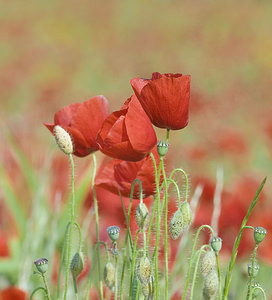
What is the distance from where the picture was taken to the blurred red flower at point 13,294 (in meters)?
0.78

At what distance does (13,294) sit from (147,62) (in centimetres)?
573

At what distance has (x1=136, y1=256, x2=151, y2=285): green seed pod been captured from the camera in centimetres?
50

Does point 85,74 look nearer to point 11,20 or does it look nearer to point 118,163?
point 11,20

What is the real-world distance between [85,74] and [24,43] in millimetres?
1136

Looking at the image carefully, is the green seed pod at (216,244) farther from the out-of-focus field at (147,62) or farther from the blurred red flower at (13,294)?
the out-of-focus field at (147,62)

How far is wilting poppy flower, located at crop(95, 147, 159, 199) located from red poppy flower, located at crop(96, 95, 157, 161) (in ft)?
0.10

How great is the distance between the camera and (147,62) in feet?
21.0

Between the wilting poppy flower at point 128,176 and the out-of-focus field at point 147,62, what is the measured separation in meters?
1.02

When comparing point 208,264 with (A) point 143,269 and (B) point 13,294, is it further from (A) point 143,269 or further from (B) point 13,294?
(B) point 13,294

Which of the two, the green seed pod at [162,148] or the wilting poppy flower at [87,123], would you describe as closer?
the green seed pod at [162,148]

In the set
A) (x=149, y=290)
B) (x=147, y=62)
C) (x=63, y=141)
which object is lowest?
(x=149, y=290)

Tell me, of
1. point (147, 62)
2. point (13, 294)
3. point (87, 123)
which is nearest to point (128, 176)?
point (87, 123)

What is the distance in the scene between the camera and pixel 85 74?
659 centimetres

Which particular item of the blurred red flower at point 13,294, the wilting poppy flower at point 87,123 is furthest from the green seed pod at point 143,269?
the blurred red flower at point 13,294
